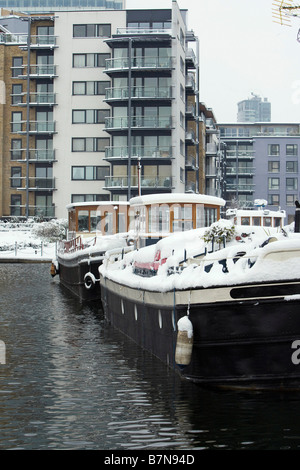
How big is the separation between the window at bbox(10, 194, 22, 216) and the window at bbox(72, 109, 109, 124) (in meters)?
9.47

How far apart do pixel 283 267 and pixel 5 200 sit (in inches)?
2676

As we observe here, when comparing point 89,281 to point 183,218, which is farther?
point 89,281

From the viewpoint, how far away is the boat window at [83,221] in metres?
35.8

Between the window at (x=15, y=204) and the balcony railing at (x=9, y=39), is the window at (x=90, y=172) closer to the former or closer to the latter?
the window at (x=15, y=204)

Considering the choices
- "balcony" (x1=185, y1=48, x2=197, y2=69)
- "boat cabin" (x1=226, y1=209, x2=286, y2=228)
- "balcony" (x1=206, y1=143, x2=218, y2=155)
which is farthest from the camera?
"balcony" (x1=206, y1=143, x2=218, y2=155)

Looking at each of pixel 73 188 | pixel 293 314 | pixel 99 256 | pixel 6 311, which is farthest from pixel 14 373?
pixel 73 188

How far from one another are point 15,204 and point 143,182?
48.2 ft

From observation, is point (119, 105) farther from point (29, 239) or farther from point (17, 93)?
point (29, 239)

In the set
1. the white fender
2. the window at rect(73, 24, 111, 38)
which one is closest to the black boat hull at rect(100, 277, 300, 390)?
the white fender

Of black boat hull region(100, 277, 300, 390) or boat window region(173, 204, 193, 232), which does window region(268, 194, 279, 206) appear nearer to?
boat window region(173, 204, 193, 232)

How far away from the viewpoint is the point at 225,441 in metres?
9.50

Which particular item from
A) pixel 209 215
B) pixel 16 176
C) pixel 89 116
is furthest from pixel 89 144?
pixel 209 215

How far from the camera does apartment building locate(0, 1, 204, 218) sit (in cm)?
7144

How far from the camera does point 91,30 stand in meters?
75.4
